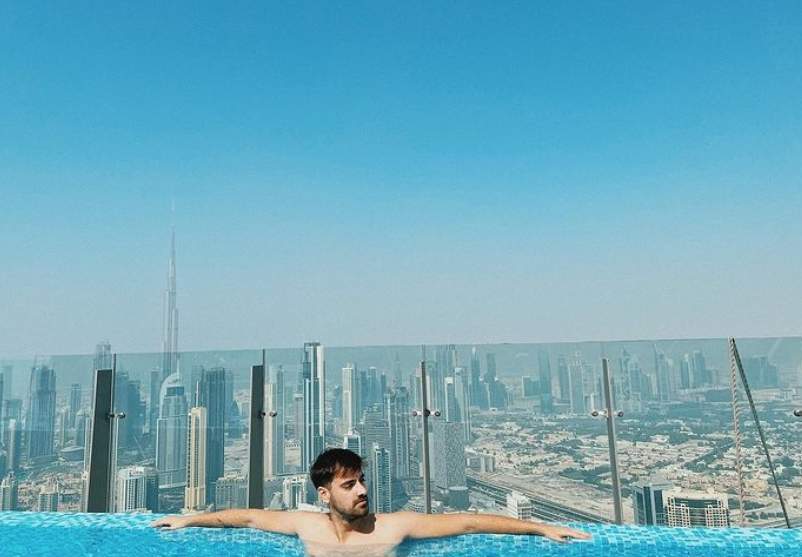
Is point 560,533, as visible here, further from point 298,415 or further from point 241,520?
point 298,415

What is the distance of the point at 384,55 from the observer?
9.83m

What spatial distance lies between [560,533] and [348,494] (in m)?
1.16

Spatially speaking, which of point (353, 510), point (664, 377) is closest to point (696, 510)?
point (664, 377)

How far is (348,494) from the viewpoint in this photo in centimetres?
273

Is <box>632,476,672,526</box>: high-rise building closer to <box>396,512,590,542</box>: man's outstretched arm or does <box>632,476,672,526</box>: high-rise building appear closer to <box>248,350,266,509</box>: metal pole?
<box>396,512,590,542</box>: man's outstretched arm


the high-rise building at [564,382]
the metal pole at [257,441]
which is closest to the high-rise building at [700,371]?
the high-rise building at [564,382]

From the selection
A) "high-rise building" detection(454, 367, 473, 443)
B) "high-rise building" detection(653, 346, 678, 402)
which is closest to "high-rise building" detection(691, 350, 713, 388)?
"high-rise building" detection(653, 346, 678, 402)

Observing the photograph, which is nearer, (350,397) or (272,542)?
(272,542)

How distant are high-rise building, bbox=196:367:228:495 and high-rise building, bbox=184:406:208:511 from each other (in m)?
0.03

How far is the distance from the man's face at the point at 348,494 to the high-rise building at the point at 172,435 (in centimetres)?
215

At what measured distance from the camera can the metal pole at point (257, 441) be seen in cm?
423

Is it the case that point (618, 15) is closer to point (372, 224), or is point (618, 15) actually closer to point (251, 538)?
point (372, 224)

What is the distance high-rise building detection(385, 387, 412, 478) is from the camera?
4.36m

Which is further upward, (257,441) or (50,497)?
(257,441)
